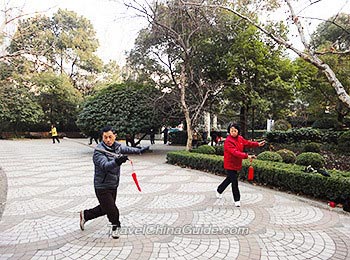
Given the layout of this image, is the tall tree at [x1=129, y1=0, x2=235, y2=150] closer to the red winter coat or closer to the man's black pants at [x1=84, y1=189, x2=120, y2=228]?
the red winter coat

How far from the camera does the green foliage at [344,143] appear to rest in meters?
11.2

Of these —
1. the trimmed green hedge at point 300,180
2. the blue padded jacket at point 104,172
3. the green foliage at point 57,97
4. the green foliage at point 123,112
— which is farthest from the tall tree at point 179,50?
the green foliage at point 57,97

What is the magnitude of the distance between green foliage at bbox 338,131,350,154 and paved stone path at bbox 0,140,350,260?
7.50 m

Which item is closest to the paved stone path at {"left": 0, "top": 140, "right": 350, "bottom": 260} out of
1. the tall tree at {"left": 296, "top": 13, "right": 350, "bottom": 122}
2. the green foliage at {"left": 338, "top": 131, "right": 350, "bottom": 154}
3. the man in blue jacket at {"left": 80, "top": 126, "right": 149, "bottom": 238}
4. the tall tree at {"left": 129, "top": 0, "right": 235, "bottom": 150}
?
the man in blue jacket at {"left": 80, "top": 126, "right": 149, "bottom": 238}

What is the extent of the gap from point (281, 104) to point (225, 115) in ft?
10.2

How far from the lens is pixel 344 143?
11281 millimetres

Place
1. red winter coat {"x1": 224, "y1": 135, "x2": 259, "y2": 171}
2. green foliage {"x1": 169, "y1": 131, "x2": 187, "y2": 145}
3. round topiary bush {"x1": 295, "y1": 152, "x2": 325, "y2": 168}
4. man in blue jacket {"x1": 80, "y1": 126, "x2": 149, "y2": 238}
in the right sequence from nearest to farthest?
man in blue jacket {"x1": 80, "y1": 126, "x2": 149, "y2": 238} < red winter coat {"x1": 224, "y1": 135, "x2": 259, "y2": 171} < round topiary bush {"x1": 295, "y1": 152, "x2": 325, "y2": 168} < green foliage {"x1": 169, "y1": 131, "x2": 187, "y2": 145}

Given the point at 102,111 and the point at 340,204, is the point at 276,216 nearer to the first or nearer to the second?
the point at 340,204

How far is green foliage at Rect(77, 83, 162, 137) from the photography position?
465 inches

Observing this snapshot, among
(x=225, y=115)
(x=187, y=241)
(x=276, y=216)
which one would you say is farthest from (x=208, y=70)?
(x=187, y=241)

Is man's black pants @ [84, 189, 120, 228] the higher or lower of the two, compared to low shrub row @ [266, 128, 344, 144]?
lower

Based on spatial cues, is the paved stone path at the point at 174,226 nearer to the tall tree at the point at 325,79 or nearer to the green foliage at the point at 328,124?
the tall tree at the point at 325,79

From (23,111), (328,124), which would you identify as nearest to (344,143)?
(328,124)

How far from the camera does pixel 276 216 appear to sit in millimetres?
4191
